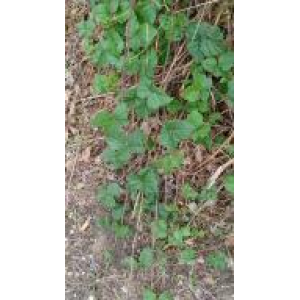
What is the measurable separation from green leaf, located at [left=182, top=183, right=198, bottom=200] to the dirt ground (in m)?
0.21

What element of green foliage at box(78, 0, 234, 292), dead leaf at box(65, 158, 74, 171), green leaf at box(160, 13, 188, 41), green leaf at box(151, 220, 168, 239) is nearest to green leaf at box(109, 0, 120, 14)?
green foliage at box(78, 0, 234, 292)

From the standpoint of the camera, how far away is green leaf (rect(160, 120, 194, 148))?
4.47ft

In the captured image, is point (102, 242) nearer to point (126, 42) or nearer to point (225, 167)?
point (225, 167)

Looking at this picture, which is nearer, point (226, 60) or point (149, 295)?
point (226, 60)

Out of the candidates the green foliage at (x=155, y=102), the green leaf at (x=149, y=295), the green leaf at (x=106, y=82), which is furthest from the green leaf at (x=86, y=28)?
the green leaf at (x=149, y=295)

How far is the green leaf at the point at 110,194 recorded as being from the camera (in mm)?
1503

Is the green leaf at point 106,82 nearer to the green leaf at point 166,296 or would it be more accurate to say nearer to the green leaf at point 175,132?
the green leaf at point 175,132

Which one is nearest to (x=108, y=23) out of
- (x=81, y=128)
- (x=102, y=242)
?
(x=81, y=128)

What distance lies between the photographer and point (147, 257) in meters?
1.50

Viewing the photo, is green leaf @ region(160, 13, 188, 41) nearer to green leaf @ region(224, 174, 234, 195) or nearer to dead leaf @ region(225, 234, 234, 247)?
green leaf @ region(224, 174, 234, 195)

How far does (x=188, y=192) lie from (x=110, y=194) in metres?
0.22

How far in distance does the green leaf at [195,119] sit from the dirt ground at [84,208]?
0.83 ft

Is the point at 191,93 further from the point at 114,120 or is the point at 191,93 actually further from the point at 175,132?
the point at 114,120

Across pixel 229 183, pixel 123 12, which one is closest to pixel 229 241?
pixel 229 183
